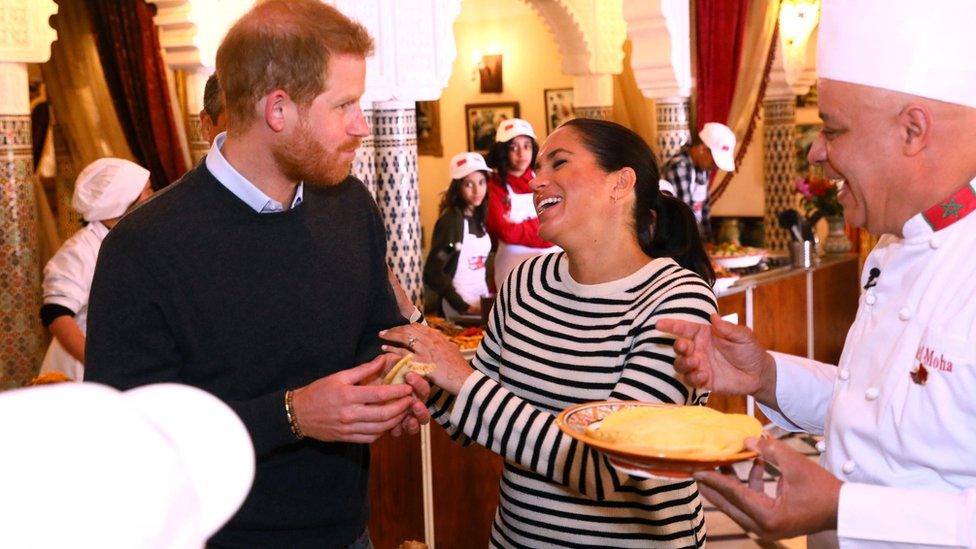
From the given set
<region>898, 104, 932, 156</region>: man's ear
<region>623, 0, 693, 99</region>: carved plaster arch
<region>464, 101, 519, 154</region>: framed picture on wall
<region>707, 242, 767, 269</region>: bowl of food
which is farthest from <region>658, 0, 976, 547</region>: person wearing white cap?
<region>464, 101, 519, 154</region>: framed picture on wall

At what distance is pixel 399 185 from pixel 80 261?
2094 millimetres

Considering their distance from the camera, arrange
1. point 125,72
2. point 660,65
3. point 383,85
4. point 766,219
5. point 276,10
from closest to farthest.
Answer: point 276,10 → point 383,85 → point 125,72 → point 660,65 → point 766,219

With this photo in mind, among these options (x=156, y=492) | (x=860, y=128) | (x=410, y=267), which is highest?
(x=860, y=128)

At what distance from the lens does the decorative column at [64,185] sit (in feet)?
28.1

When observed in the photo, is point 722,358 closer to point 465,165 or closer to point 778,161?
point 465,165

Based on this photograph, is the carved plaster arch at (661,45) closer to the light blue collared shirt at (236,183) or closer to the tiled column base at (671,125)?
the tiled column base at (671,125)

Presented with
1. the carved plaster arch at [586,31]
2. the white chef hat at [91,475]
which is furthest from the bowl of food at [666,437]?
the carved plaster arch at [586,31]

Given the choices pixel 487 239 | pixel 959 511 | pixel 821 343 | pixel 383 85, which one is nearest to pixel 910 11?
pixel 959 511

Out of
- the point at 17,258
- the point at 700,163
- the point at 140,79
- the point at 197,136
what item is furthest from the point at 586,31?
the point at 17,258

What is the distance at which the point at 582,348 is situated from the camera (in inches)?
90.2

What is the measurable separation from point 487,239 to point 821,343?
8.97 ft

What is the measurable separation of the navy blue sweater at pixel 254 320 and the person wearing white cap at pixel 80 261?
2574mm

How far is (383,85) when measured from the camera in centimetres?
593

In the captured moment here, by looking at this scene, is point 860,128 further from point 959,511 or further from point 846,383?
point 959,511
